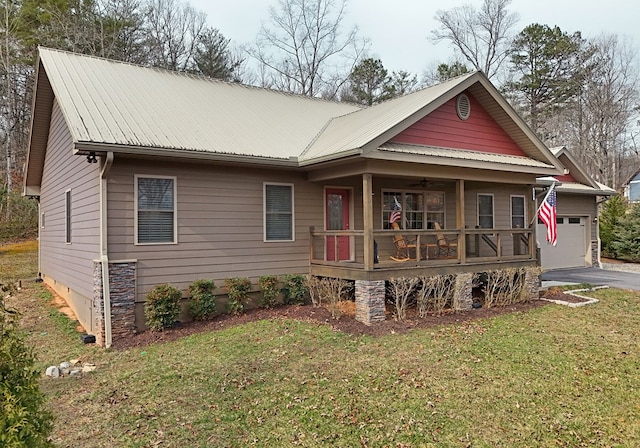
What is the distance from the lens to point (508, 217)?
15.1 m

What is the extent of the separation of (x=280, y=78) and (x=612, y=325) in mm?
26017

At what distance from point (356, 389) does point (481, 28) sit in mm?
32013

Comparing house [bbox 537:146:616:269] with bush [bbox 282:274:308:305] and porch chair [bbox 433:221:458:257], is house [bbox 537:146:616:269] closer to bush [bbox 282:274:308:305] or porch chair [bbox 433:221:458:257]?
porch chair [bbox 433:221:458:257]

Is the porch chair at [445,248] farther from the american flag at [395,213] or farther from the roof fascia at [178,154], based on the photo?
the roof fascia at [178,154]

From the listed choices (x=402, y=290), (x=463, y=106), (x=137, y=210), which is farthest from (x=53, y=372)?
(x=463, y=106)

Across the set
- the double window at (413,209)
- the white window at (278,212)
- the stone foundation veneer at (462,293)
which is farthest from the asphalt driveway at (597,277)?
the white window at (278,212)

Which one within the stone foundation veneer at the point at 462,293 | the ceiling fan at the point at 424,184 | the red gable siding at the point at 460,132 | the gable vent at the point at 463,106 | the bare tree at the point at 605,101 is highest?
the bare tree at the point at 605,101

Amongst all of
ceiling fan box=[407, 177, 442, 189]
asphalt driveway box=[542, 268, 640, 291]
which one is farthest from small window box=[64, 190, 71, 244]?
asphalt driveway box=[542, 268, 640, 291]

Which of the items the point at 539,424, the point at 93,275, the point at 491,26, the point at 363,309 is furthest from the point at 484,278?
the point at 491,26

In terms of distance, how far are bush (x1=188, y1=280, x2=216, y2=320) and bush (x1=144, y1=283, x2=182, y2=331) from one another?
1.21 ft

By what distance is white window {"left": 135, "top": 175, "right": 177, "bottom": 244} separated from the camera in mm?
8625

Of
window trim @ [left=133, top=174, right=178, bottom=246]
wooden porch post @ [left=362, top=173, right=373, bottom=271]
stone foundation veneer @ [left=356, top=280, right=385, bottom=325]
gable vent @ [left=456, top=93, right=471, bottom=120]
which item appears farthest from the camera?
gable vent @ [left=456, top=93, right=471, bottom=120]

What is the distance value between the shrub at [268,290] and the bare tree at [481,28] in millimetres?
26908

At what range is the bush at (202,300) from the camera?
8.80m
